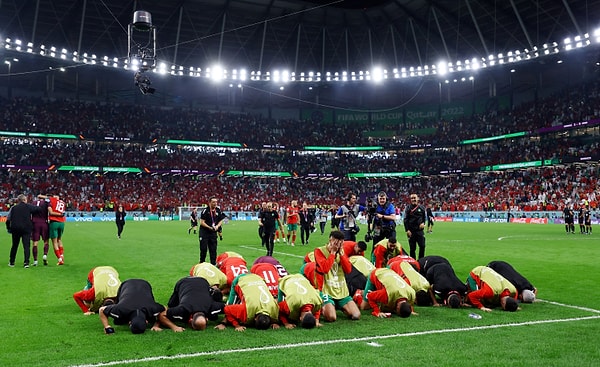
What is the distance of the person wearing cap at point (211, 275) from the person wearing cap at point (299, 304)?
84.2 inches

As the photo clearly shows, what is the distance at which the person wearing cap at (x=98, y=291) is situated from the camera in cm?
822

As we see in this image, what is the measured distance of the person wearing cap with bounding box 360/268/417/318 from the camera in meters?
8.35

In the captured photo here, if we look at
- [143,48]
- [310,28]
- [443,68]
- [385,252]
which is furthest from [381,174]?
[385,252]

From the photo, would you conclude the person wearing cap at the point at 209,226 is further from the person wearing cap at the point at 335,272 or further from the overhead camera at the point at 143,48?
the overhead camera at the point at 143,48

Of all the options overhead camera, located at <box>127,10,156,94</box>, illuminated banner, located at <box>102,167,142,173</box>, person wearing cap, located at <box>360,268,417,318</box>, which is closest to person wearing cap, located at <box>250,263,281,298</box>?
person wearing cap, located at <box>360,268,417,318</box>

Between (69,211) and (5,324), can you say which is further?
(69,211)

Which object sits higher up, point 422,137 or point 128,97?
point 128,97

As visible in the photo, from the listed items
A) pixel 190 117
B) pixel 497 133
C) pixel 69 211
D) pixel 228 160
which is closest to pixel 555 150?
pixel 497 133

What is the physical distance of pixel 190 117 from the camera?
72750 millimetres

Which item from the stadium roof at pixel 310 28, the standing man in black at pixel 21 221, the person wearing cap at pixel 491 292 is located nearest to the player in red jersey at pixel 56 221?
the standing man in black at pixel 21 221

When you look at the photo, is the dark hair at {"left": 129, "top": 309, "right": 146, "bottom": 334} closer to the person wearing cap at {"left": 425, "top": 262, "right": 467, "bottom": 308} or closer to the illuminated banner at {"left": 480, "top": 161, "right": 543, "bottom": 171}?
the person wearing cap at {"left": 425, "top": 262, "right": 467, "bottom": 308}

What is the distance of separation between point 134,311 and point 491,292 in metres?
5.79

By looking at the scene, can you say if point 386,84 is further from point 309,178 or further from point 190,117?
point 190,117

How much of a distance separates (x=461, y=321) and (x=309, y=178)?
222 ft
